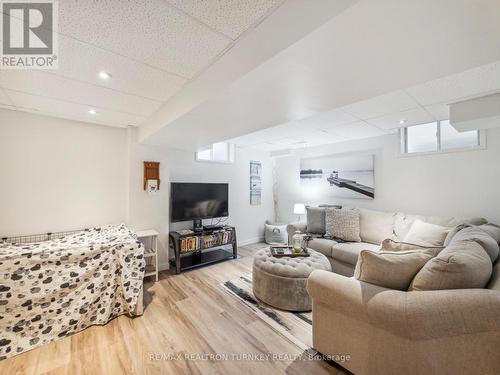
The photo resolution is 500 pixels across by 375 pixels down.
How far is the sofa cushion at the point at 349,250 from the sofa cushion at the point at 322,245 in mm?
83

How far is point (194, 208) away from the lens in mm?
3809

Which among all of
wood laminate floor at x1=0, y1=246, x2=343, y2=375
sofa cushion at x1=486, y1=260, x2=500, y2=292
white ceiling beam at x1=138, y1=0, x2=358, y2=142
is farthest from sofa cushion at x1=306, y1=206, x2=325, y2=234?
white ceiling beam at x1=138, y1=0, x2=358, y2=142

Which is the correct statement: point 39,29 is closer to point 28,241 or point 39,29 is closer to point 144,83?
point 144,83

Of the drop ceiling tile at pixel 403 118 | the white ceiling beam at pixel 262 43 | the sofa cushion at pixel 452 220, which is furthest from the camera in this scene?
the drop ceiling tile at pixel 403 118

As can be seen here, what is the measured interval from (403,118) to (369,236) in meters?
1.81

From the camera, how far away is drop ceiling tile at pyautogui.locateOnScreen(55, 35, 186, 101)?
57.1 inches

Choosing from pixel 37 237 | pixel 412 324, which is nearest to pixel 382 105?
pixel 412 324

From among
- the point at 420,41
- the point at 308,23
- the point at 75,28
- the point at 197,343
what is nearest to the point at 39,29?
the point at 75,28

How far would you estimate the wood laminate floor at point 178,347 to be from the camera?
1.64 metres

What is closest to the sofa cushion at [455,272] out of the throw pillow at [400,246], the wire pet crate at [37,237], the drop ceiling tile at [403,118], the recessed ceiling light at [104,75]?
the throw pillow at [400,246]

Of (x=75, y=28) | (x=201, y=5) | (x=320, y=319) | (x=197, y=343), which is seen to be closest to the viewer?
(x=201, y=5)

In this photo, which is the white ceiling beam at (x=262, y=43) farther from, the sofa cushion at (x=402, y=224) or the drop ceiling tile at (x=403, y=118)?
the sofa cushion at (x=402, y=224)

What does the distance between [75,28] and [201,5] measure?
80 cm

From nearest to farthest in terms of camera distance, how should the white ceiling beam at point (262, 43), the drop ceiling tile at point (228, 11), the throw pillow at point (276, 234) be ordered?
the white ceiling beam at point (262, 43)
the drop ceiling tile at point (228, 11)
the throw pillow at point (276, 234)
